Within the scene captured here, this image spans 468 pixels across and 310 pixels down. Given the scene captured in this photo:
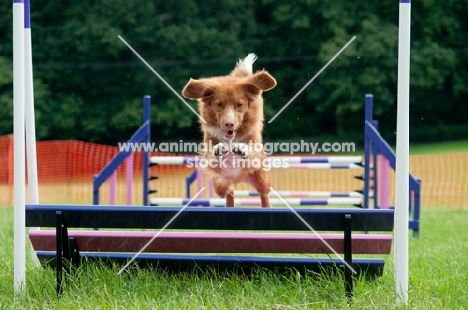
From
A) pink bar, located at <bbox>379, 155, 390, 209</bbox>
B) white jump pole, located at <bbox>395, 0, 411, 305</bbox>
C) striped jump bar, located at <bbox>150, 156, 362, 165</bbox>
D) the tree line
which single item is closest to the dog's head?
white jump pole, located at <bbox>395, 0, 411, 305</bbox>

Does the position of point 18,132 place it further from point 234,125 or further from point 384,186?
point 384,186

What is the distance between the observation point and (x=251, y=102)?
405 cm

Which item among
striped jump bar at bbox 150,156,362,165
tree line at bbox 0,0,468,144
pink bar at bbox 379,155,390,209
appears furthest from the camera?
tree line at bbox 0,0,468,144

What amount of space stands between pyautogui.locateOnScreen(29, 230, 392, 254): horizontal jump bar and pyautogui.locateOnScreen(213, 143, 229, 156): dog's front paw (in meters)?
0.75

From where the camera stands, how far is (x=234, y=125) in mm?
3898

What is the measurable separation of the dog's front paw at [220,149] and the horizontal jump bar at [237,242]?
2.46 feet

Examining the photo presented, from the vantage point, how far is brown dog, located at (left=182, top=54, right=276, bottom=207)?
12.9ft

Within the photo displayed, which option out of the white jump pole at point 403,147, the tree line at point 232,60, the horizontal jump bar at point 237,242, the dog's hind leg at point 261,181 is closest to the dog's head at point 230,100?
the dog's hind leg at point 261,181

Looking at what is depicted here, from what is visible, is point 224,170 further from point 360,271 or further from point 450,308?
point 450,308

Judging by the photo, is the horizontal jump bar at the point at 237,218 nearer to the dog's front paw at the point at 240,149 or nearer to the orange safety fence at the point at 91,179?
the dog's front paw at the point at 240,149

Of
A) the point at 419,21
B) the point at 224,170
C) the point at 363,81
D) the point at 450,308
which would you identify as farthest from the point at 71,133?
the point at 450,308

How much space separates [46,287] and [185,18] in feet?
34.4

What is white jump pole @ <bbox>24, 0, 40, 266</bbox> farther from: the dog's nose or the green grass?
the dog's nose

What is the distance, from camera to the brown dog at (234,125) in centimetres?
394
